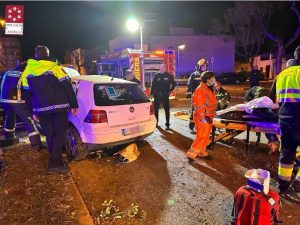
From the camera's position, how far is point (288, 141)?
12.3 feet

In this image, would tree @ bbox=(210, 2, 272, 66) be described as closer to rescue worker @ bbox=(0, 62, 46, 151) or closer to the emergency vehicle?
the emergency vehicle

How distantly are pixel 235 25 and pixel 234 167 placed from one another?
2880cm

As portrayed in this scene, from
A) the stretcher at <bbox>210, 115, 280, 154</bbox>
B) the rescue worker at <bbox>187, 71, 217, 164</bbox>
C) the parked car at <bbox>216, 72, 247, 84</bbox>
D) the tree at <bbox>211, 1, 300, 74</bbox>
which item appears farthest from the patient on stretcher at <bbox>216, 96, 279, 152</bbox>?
the parked car at <bbox>216, 72, 247, 84</bbox>

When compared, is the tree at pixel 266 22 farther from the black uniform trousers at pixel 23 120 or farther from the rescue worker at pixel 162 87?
the black uniform trousers at pixel 23 120

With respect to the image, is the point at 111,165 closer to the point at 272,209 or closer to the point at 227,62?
the point at 272,209

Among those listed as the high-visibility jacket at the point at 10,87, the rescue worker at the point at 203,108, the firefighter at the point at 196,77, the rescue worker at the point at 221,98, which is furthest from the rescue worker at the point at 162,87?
the high-visibility jacket at the point at 10,87

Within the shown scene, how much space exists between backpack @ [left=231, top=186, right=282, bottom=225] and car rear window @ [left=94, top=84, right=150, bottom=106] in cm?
301

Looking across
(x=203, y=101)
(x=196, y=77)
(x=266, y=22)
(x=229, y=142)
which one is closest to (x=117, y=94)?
(x=203, y=101)

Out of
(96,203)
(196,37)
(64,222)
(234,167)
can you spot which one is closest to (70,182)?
(96,203)

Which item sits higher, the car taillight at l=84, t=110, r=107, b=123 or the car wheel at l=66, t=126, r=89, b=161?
the car taillight at l=84, t=110, r=107, b=123

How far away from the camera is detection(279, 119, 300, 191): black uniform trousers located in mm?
3623

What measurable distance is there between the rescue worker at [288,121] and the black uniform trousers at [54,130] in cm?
342

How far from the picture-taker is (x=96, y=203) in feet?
12.3

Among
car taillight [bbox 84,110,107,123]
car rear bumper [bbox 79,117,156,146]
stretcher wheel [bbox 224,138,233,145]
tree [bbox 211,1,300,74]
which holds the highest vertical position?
tree [bbox 211,1,300,74]
